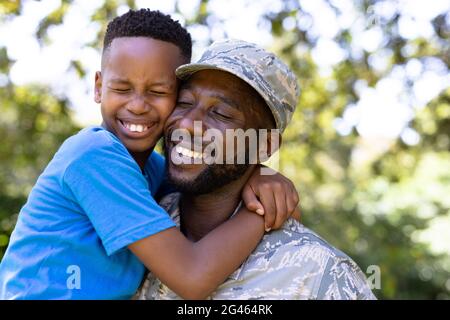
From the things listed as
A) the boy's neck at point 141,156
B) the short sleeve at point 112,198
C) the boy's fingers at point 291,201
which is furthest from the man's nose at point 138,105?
the boy's fingers at point 291,201

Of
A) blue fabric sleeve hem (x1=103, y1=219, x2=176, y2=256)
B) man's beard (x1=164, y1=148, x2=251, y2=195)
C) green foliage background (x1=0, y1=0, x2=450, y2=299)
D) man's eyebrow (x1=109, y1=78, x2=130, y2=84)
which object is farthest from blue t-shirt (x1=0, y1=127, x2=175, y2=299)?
green foliage background (x1=0, y1=0, x2=450, y2=299)

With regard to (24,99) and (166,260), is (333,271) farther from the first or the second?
(24,99)

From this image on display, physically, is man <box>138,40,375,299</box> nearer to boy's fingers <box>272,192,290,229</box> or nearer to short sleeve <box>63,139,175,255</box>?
boy's fingers <box>272,192,290,229</box>

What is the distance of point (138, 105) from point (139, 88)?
0.09 metres

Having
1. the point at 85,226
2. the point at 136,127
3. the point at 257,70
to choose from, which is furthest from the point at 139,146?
the point at 257,70

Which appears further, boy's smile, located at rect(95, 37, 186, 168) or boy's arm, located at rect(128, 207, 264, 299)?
boy's smile, located at rect(95, 37, 186, 168)

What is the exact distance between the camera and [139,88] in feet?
9.92

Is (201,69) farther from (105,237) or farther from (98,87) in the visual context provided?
(105,237)

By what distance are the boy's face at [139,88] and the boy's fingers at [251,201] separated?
0.53 m

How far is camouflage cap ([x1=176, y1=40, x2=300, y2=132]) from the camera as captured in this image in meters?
2.84

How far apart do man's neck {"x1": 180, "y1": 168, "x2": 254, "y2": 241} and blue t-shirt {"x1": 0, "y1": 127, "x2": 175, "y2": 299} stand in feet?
1.22

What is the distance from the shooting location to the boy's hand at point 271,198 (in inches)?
111
